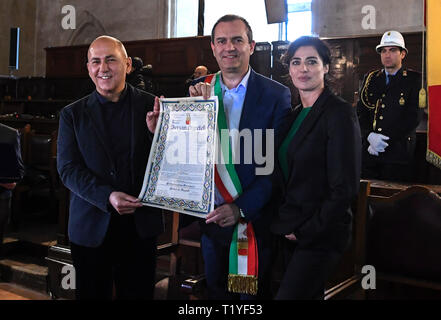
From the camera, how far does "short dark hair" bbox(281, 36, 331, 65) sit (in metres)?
1.59

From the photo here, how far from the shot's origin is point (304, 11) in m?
9.25

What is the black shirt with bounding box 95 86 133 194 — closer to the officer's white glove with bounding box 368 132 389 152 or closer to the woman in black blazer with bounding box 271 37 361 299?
the woman in black blazer with bounding box 271 37 361 299

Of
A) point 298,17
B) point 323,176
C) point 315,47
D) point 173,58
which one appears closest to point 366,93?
point 315,47

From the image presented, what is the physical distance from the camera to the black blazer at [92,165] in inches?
70.4

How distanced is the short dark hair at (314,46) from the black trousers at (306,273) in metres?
0.65

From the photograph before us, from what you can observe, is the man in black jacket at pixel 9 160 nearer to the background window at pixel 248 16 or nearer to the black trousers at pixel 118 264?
the black trousers at pixel 118 264

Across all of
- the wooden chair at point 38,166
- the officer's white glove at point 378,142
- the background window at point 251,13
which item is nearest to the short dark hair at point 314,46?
the officer's white glove at point 378,142

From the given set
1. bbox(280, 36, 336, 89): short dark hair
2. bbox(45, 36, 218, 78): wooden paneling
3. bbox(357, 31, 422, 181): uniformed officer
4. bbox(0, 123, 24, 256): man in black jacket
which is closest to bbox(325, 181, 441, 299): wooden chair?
bbox(280, 36, 336, 89): short dark hair

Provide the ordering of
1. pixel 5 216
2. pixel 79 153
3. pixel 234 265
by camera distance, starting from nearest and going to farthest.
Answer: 1. pixel 234 265
2. pixel 79 153
3. pixel 5 216

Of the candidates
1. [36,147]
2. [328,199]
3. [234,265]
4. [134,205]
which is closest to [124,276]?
[134,205]

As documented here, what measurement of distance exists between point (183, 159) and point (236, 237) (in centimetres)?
33

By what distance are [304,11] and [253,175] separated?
8.30m

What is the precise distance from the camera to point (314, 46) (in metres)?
1.59
